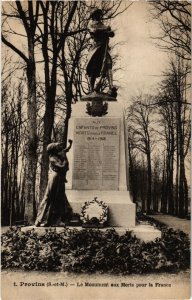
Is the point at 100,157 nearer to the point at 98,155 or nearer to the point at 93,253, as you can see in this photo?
the point at 98,155

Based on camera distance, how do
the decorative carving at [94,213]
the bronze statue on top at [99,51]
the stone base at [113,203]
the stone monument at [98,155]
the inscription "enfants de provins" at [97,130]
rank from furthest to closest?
the bronze statue on top at [99,51] → the inscription "enfants de provins" at [97,130] → the stone monument at [98,155] → the stone base at [113,203] → the decorative carving at [94,213]

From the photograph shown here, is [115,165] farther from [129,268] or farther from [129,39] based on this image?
[129,39]

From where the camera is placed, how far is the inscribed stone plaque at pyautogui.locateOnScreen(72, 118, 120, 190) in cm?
927

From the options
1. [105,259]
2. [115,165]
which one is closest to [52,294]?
[105,259]

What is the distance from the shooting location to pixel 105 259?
7133 millimetres

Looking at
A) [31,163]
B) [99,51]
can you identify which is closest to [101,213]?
[99,51]

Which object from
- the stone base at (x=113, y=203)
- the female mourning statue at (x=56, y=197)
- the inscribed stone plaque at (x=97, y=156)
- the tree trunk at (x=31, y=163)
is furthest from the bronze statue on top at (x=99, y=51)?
the tree trunk at (x=31, y=163)

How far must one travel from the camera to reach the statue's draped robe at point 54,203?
8.51 m

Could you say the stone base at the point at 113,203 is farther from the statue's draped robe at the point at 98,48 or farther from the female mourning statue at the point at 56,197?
the statue's draped robe at the point at 98,48

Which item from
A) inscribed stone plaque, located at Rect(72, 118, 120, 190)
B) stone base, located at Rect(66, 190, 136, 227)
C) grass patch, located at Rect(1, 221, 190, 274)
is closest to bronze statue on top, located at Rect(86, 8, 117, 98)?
inscribed stone plaque, located at Rect(72, 118, 120, 190)

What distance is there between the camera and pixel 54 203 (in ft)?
28.2

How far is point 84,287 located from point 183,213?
Answer: 948 centimetres

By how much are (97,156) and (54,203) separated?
1.50 metres

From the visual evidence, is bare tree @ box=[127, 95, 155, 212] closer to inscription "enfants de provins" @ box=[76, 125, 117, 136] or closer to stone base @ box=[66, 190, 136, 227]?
inscription "enfants de provins" @ box=[76, 125, 117, 136]
